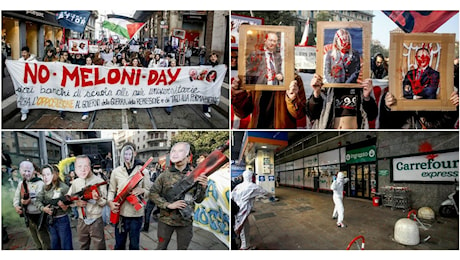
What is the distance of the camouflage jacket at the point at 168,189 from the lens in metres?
4.14

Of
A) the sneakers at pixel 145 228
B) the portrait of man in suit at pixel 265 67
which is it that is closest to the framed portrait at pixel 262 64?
the portrait of man in suit at pixel 265 67

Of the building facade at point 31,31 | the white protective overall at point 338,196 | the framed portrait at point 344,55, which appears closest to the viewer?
the building facade at point 31,31

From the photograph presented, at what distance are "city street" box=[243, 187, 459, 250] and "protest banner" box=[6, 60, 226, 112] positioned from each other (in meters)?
1.91

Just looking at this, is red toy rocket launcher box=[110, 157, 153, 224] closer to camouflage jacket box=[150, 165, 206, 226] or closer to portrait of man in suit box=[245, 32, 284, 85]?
camouflage jacket box=[150, 165, 206, 226]

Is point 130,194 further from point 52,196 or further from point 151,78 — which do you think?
point 151,78

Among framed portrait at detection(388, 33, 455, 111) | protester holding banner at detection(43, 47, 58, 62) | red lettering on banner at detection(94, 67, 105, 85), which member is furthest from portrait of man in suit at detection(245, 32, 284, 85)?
protester holding banner at detection(43, 47, 58, 62)

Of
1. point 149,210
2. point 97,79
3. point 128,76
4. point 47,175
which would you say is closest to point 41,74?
point 97,79

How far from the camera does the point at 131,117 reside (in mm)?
4180

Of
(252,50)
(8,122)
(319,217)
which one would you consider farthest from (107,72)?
(319,217)

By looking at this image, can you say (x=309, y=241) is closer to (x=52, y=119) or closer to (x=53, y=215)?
(x=53, y=215)

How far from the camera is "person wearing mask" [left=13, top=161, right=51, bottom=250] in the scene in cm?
412

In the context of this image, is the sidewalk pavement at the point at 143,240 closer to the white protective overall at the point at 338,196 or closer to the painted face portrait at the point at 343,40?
the white protective overall at the point at 338,196

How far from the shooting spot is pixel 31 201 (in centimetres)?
416

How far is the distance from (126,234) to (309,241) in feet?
8.70
